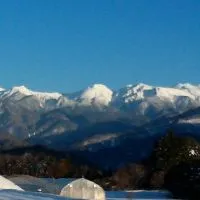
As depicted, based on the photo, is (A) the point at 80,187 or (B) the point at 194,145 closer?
(A) the point at 80,187

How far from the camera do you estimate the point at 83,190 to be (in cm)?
5312

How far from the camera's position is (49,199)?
24547mm

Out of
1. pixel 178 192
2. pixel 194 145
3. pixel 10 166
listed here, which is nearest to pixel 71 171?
pixel 10 166

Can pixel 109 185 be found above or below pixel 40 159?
below

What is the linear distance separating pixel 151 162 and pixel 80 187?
4293 centimetres

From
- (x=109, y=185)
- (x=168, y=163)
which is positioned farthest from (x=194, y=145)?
(x=109, y=185)

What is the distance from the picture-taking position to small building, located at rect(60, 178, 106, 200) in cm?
5256

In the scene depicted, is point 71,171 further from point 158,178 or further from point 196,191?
point 196,191

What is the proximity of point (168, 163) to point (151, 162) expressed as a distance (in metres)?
7.78

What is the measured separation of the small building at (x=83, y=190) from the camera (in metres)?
52.6

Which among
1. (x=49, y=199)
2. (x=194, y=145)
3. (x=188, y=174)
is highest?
(x=194, y=145)

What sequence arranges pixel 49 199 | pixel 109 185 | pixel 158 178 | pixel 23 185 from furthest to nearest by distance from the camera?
pixel 109 185, pixel 158 178, pixel 23 185, pixel 49 199

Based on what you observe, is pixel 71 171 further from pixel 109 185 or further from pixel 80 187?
pixel 80 187

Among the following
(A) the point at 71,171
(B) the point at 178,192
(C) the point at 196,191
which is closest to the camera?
(C) the point at 196,191
